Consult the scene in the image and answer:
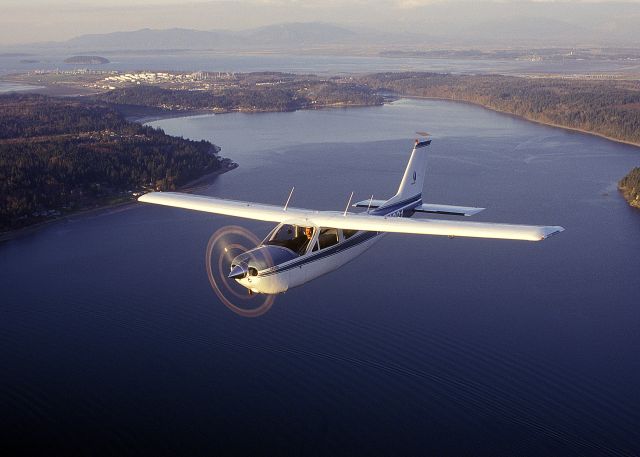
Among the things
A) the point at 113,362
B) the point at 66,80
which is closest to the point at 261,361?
the point at 113,362

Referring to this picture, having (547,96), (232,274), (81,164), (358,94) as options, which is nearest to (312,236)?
(232,274)

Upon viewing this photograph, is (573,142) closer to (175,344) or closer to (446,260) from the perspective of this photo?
(446,260)

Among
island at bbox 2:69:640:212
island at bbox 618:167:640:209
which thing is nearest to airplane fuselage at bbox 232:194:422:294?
island at bbox 618:167:640:209

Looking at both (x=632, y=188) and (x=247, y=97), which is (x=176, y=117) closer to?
(x=247, y=97)

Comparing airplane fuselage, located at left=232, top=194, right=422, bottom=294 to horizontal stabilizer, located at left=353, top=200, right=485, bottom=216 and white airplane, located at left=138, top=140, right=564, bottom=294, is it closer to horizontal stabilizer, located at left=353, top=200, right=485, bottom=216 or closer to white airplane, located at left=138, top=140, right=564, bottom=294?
white airplane, located at left=138, top=140, right=564, bottom=294

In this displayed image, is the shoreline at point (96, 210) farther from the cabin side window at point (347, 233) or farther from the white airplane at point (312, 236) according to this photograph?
the cabin side window at point (347, 233)

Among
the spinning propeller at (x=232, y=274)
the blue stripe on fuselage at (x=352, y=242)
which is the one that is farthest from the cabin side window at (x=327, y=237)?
the spinning propeller at (x=232, y=274)

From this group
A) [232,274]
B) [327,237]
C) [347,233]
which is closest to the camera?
[232,274]
